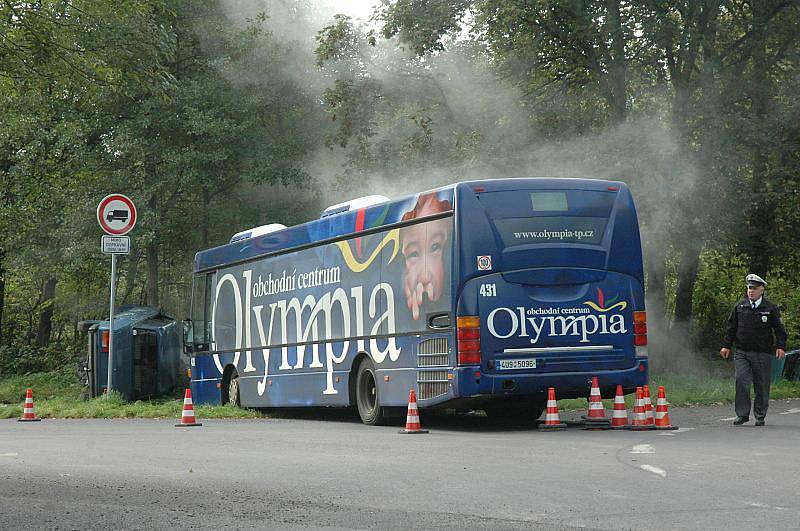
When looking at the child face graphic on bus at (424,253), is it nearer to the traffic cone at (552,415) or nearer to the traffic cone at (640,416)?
the traffic cone at (552,415)

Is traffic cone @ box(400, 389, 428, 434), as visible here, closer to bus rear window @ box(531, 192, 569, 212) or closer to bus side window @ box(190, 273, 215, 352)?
bus rear window @ box(531, 192, 569, 212)

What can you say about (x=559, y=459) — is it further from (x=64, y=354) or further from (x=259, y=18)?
(x=64, y=354)

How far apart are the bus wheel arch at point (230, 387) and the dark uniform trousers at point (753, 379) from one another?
28.2 ft

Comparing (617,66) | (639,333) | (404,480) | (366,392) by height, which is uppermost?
(617,66)

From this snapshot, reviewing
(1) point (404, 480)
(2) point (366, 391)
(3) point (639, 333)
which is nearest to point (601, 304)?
(3) point (639, 333)

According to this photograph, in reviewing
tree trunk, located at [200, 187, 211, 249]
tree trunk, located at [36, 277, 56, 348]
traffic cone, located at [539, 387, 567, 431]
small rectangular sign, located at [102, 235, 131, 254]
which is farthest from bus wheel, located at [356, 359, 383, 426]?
tree trunk, located at [36, 277, 56, 348]

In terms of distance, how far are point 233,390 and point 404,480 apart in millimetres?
12096

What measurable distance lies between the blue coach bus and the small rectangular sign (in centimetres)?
470

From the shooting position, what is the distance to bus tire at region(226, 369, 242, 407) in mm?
20445

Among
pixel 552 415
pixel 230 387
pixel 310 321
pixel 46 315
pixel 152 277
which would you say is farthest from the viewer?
pixel 46 315

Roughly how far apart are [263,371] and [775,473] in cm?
1130

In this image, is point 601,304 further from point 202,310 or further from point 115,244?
point 202,310

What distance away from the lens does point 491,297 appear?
1399 centimetres

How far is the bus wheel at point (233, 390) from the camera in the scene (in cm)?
2047
